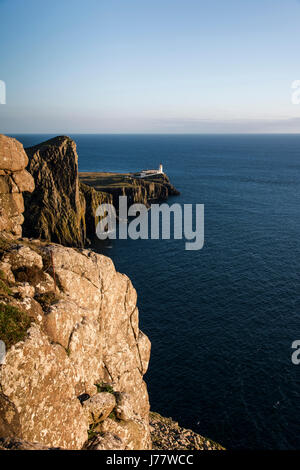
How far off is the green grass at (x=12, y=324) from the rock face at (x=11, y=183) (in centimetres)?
1175

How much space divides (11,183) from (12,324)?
16.1 meters

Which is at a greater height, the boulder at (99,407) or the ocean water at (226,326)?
the boulder at (99,407)

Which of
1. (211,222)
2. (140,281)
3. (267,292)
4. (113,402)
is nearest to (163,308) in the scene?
(140,281)

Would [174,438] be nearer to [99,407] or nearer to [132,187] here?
[99,407]

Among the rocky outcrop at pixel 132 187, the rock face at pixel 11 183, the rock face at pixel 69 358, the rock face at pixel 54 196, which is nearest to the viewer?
the rock face at pixel 69 358

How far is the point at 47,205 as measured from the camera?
9288cm

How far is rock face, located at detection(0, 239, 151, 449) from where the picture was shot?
48.1 ft

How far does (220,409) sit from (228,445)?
193 inches

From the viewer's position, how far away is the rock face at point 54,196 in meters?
91.3

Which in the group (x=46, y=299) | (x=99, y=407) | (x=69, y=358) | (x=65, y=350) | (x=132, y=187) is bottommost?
(x=99, y=407)

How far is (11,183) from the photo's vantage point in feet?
92.0

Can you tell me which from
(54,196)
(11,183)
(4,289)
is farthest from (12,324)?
(54,196)

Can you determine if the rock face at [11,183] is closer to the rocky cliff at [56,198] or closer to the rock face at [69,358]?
the rock face at [69,358]

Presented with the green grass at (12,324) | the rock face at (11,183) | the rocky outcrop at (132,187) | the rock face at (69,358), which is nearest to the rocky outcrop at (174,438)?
the rock face at (69,358)
